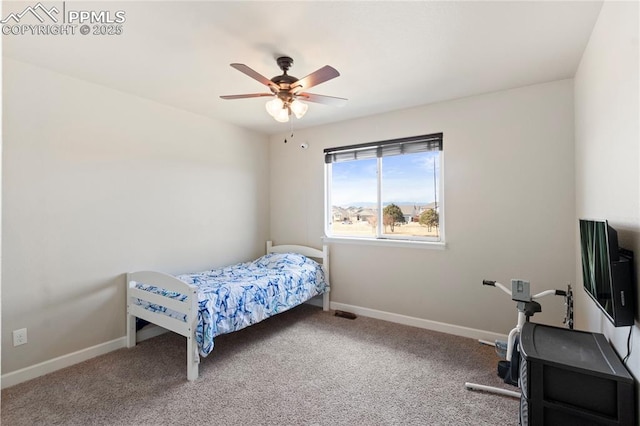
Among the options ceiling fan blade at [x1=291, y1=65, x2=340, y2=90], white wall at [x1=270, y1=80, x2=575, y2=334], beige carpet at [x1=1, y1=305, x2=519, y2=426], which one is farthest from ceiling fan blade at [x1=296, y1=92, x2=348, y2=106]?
beige carpet at [x1=1, y1=305, x2=519, y2=426]

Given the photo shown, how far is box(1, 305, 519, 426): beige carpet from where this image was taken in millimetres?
2137

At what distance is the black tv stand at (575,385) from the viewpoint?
1.47 metres

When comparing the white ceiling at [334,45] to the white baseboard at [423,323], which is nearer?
the white ceiling at [334,45]

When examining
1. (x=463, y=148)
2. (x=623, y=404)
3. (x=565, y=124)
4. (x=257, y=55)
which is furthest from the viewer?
(x=463, y=148)

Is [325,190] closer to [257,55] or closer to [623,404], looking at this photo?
[257,55]

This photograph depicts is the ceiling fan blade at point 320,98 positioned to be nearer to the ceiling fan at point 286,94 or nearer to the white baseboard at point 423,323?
the ceiling fan at point 286,94

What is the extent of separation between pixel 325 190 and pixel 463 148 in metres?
1.67

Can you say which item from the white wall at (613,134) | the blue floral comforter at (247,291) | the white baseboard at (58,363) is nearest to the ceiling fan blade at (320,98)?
the white wall at (613,134)

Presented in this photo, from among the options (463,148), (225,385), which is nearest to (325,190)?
(463,148)

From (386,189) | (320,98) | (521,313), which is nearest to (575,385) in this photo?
(521,313)

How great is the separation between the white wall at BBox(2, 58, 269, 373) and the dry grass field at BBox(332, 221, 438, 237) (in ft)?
5.01

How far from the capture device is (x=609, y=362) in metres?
1.58

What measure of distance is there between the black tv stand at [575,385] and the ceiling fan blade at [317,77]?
72.7 inches

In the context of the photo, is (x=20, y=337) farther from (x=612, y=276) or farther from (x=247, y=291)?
(x=612, y=276)
